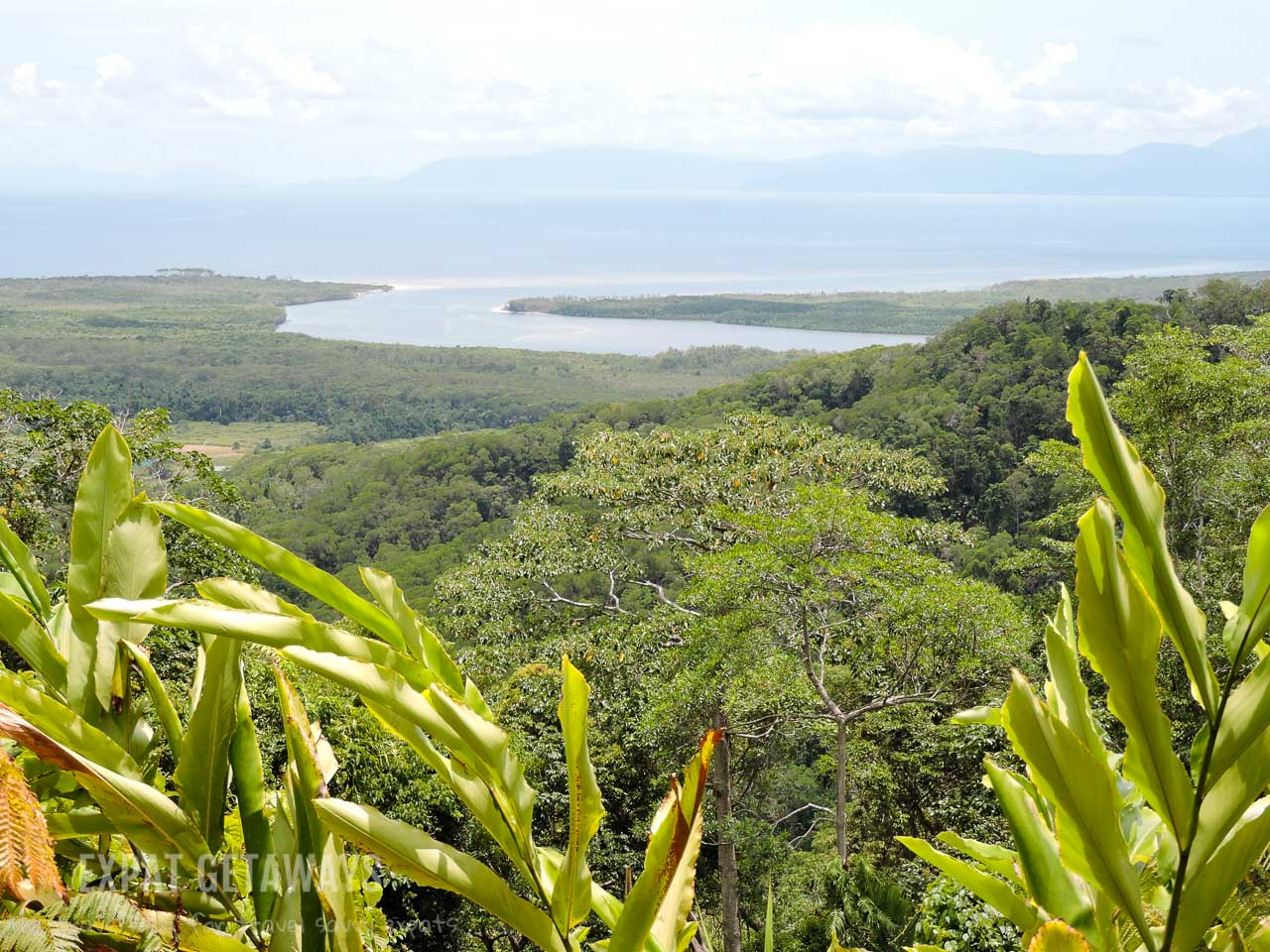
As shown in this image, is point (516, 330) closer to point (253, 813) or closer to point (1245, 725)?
point (253, 813)

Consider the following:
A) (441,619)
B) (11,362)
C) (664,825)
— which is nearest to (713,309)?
(11,362)

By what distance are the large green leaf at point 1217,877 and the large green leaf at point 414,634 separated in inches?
17.9

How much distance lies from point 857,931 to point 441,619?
5645 millimetres

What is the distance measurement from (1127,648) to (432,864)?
414 millimetres

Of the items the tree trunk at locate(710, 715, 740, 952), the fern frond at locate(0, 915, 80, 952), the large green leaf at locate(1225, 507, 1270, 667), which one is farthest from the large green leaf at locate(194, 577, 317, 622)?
the tree trunk at locate(710, 715, 740, 952)

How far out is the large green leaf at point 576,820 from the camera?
1.81ft

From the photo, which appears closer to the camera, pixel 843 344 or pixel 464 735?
pixel 464 735

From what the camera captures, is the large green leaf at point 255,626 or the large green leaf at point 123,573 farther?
the large green leaf at point 123,573

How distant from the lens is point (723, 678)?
6562 millimetres

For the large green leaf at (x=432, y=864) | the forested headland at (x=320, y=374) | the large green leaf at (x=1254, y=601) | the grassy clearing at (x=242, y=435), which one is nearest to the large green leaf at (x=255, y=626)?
the large green leaf at (x=432, y=864)

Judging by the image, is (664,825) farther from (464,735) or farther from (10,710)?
(10,710)

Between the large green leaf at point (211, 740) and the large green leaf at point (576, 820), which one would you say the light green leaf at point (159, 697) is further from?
the large green leaf at point (576, 820)

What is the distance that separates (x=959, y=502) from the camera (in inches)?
750

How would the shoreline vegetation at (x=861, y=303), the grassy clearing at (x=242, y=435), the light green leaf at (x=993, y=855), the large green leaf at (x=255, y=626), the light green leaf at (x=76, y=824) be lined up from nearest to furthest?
1. the large green leaf at (x=255, y=626)
2. the light green leaf at (x=76, y=824)
3. the light green leaf at (x=993, y=855)
4. the grassy clearing at (x=242, y=435)
5. the shoreline vegetation at (x=861, y=303)
